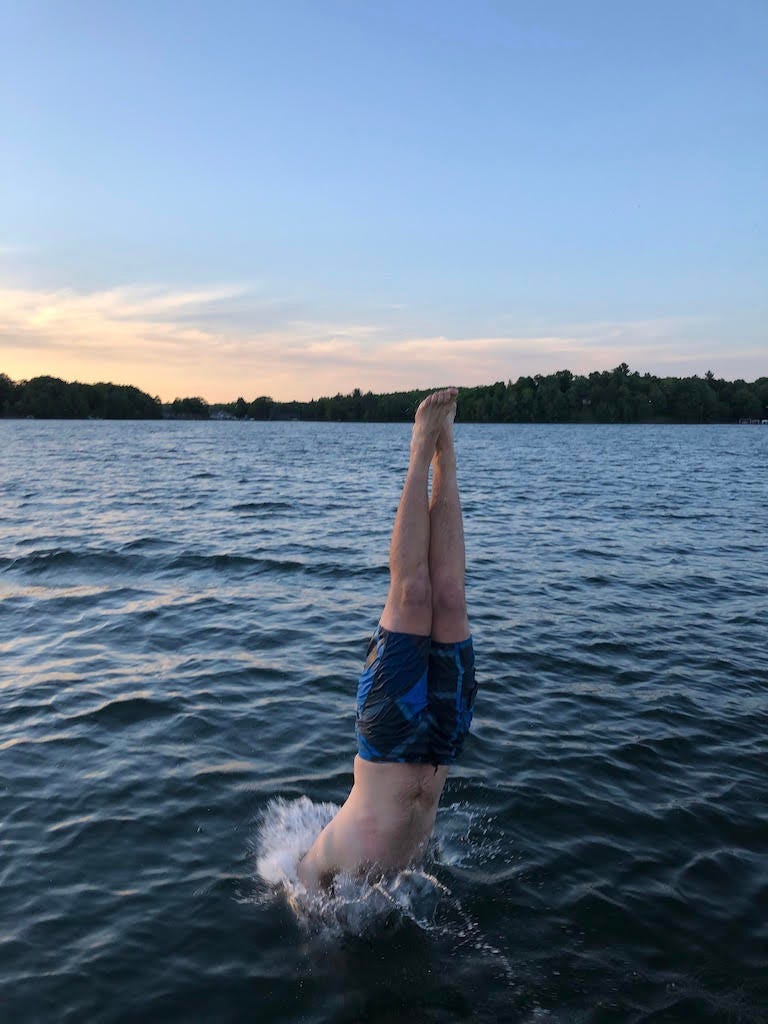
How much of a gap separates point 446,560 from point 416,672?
2.38 ft

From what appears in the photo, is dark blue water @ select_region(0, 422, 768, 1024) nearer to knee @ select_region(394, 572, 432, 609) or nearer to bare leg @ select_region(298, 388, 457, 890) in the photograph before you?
bare leg @ select_region(298, 388, 457, 890)

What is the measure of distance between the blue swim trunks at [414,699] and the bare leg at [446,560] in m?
0.11

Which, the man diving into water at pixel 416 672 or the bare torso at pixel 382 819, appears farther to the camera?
the bare torso at pixel 382 819

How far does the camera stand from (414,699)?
14.9 feet

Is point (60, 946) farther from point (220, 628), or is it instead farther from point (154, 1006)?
point (220, 628)

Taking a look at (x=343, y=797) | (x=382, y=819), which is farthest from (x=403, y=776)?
(x=343, y=797)

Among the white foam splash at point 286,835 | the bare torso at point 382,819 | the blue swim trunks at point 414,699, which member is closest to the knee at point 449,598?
the blue swim trunks at point 414,699

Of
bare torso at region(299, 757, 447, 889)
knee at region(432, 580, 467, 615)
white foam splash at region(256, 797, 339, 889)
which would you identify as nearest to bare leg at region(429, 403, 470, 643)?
knee at region(432, 580, 467, 615)

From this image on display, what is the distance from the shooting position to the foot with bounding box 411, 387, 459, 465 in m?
4.84

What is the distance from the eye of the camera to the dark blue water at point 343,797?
4.73 m

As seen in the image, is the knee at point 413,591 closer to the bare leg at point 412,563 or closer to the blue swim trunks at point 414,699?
the bare leg at point 412,563

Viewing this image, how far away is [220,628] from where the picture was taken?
478 inches

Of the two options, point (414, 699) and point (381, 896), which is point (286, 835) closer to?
point (381, 896)

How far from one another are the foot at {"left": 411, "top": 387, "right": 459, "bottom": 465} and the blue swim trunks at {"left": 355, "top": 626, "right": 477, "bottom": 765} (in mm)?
1232
